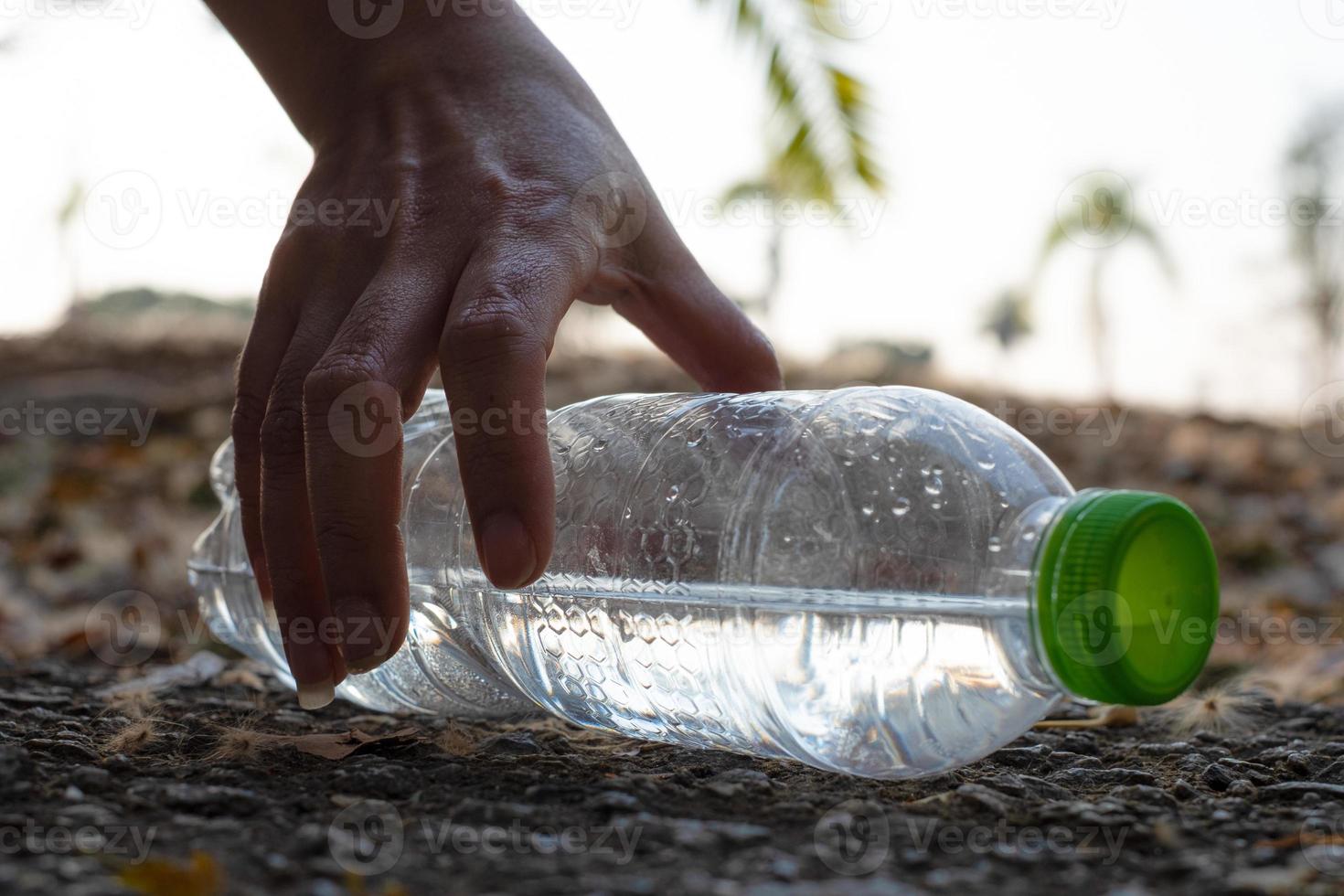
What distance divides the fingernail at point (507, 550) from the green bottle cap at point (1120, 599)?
0.52 metres

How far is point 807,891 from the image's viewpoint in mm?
914

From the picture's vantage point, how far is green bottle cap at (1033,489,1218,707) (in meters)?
1.08

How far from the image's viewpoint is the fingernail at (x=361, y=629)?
1.28m

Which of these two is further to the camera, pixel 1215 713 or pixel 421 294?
pixel 1215 713

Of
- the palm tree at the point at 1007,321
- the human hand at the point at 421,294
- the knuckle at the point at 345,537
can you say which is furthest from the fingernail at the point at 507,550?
the palm tree at the point at 1007,321

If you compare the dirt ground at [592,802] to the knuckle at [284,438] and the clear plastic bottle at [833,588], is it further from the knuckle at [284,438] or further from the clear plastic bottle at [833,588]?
the knuckle at [284,438]

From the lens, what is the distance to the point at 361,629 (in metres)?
1.29

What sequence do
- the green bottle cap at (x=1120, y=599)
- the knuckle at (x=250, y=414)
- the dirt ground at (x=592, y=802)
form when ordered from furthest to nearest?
1. the knuckle at (x=250, y=414)
2. the green bottle cap at (x=1120, y=599)
3. the dirt ground at (x=592, y=802)

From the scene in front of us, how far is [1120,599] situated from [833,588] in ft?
0.99

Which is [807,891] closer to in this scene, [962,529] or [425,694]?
[962,529]

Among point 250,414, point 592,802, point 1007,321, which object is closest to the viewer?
point 592,802

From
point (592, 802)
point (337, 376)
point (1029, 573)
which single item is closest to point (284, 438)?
point (337, 376)

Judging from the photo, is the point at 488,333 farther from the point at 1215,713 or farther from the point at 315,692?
the point at 1215,713

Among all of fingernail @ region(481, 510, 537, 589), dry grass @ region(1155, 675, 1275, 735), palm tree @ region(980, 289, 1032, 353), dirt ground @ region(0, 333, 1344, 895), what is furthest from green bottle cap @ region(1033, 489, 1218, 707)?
palm tree @ region(980, 289, 1032, 353)
